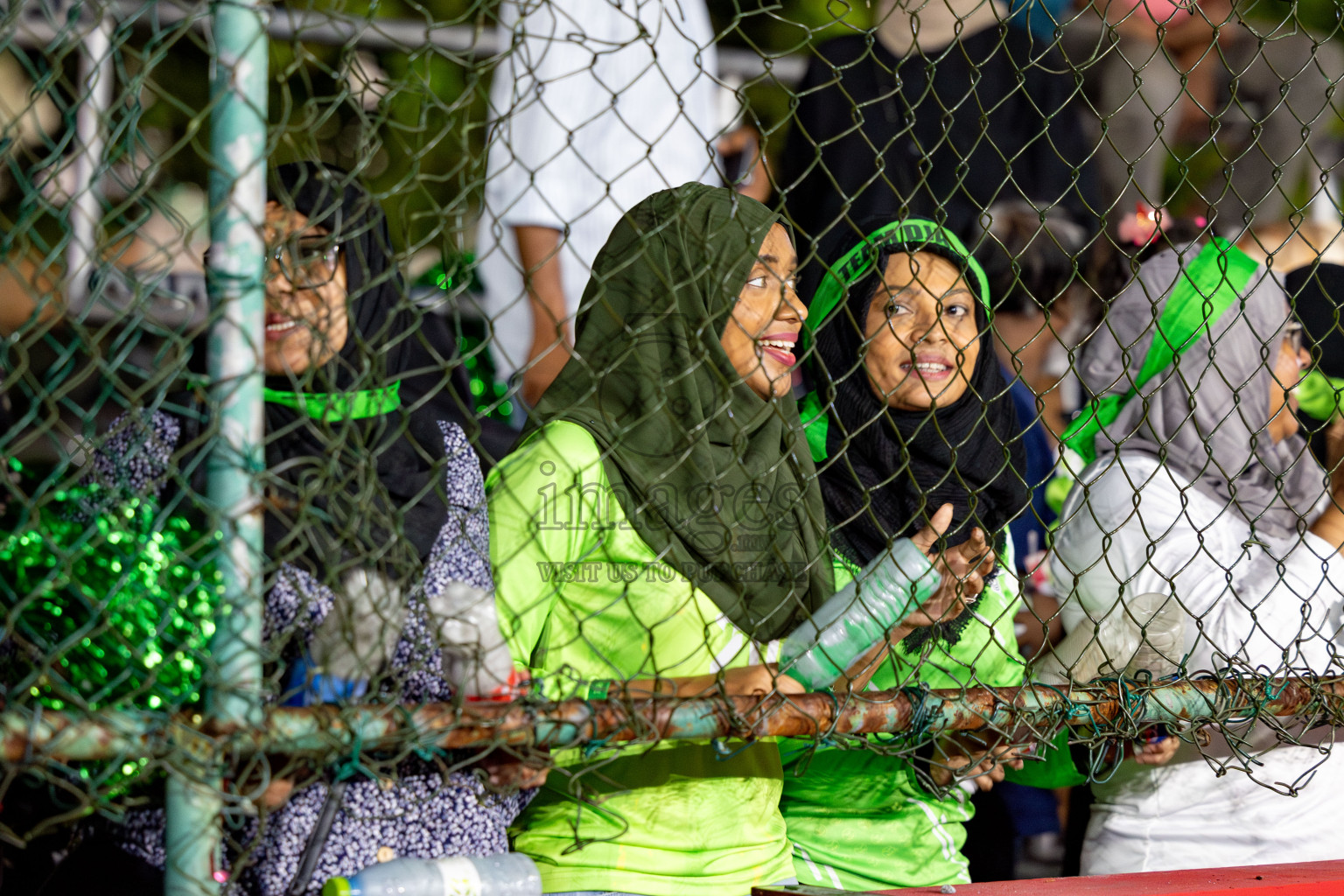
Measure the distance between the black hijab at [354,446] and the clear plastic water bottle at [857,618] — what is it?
0.59 meters

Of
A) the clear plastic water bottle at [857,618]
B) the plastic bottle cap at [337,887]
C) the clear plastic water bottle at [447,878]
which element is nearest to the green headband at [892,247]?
the clear plastic water bottle at [857,618]

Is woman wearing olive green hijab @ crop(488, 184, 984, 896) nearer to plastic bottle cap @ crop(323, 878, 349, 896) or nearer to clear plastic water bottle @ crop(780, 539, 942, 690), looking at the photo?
clear plastic water bottle @ crop(780, 539, 942, 690)

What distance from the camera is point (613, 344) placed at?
2.23m

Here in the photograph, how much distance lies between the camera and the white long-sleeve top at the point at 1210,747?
2604 mm

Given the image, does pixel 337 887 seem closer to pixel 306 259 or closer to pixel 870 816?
pixel 306 259

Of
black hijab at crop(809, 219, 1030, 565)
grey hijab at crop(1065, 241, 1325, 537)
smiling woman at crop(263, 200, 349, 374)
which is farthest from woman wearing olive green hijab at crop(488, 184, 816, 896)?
grey hijab at crop(1065, 241, 1325, 537)

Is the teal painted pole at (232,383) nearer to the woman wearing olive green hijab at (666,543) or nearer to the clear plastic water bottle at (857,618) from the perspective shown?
the woman wearing olive green hijab at (666,543)

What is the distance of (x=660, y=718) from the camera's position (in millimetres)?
1845

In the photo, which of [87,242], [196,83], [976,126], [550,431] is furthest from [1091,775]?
[196,83]

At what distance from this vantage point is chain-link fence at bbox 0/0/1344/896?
1622mm

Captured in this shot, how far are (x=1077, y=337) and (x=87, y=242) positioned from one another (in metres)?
2.70

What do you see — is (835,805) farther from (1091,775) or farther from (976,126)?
(976,126)

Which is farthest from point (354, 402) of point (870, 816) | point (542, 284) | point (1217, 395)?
point (1217, 395)

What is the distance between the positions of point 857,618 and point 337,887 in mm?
833
